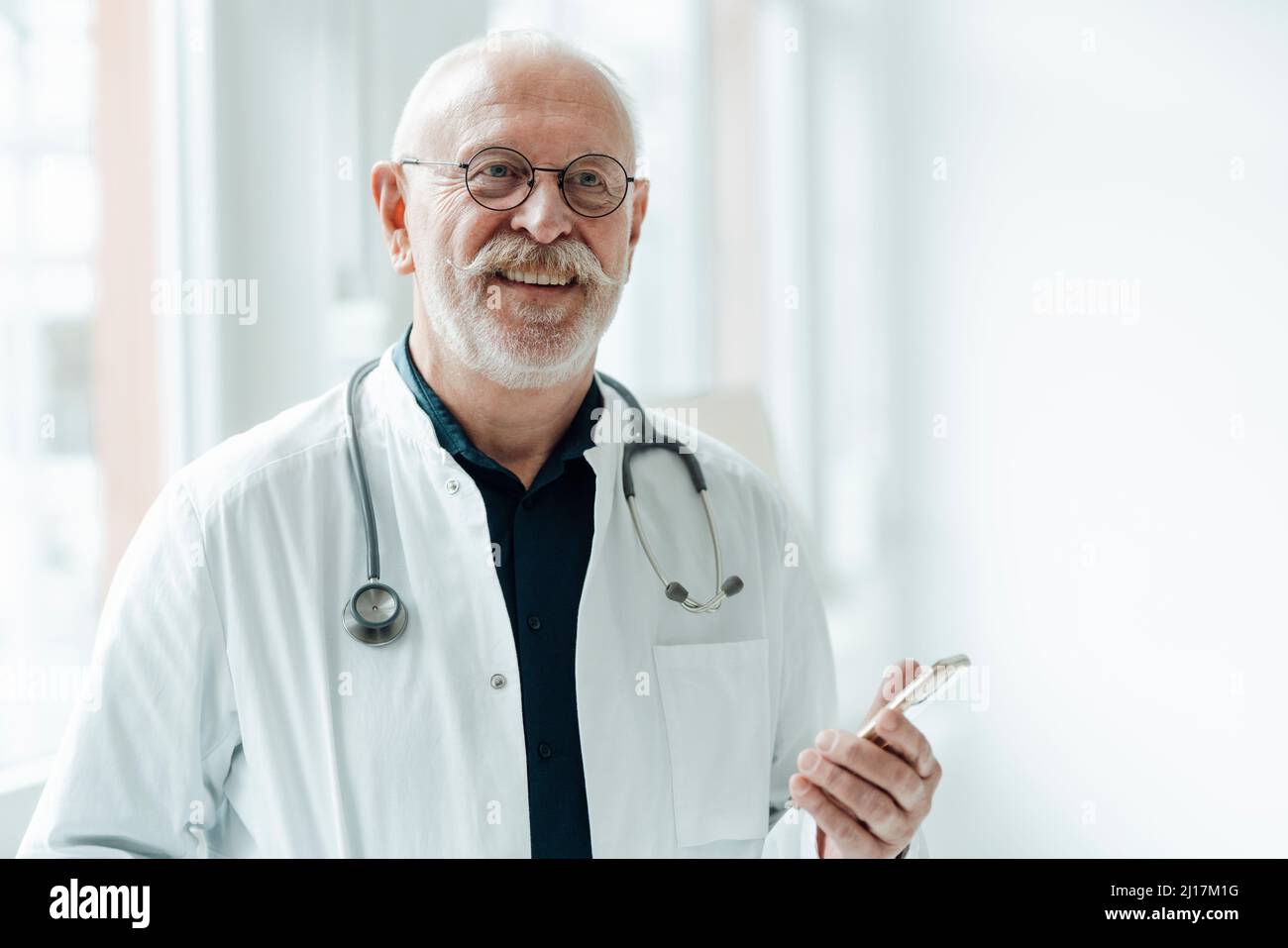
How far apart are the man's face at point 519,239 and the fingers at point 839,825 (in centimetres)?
48

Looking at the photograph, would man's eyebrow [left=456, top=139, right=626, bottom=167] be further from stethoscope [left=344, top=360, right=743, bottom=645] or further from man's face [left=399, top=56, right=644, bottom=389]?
stethoscope [left=344, top=360, right=743, bottom=645]

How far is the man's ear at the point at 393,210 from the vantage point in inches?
46.9

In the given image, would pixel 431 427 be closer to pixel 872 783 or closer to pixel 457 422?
pixel 457 422

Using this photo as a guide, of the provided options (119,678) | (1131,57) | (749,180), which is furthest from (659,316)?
(119,678)

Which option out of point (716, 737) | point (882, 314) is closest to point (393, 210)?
point (716, 737)

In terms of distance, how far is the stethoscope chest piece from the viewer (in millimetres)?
999

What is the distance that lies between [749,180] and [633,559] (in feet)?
6.68

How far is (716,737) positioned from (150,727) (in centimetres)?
55

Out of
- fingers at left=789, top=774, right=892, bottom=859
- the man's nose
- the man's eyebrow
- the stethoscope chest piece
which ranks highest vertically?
the man's eyebrow

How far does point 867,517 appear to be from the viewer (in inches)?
115

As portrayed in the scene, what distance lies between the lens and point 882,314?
2863mm

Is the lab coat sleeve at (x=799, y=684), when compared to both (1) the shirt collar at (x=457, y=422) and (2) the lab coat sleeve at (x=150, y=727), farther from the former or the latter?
(2) the lab coat sleeve at (x=150, y=727)

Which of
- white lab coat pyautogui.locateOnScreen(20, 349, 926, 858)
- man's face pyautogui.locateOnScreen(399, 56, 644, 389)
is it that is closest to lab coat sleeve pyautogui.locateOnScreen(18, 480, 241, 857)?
white lab coat pyautogui.locateOnScreen(20, 349, 926, 858)

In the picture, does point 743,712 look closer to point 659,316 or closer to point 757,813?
point 757,813
